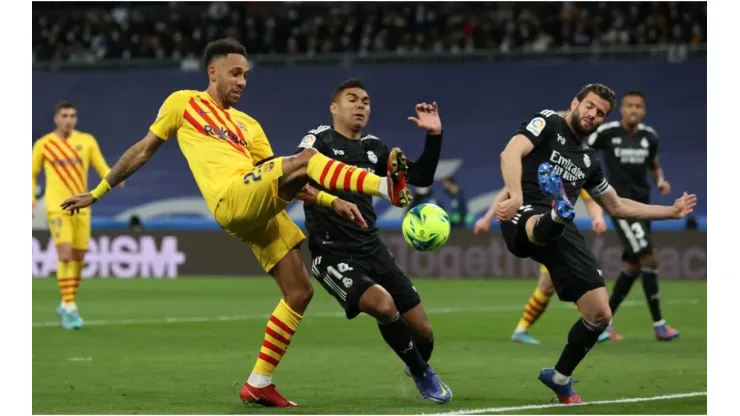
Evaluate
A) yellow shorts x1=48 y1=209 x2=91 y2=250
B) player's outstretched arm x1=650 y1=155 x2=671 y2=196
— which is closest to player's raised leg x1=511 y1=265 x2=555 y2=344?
player's outstretched arm x1=650 y1=155 x2=671 y2=196

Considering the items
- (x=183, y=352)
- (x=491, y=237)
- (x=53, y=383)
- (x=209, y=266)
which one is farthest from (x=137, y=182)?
(x=53, y=383)

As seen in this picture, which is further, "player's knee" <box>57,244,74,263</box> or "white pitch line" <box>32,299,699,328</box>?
"white pitch line" <box>32,299,699,328</box>

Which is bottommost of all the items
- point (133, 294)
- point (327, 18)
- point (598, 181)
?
point (133, 294)

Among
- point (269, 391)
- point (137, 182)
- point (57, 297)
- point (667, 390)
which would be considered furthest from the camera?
point (137, 182)

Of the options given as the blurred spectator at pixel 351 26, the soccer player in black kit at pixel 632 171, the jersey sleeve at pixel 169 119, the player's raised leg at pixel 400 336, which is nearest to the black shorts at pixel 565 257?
the player's raised leg at pixel 400 336

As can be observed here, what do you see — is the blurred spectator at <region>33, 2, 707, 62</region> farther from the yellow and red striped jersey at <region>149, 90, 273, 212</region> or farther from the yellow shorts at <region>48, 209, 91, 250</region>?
the yellow and red striped jersey at <region>149, 90, 273, 212</region>

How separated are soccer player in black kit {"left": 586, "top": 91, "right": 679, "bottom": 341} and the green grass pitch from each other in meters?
0.60

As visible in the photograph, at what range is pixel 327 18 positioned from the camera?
106 ft

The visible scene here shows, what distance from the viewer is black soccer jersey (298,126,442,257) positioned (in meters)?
8.75

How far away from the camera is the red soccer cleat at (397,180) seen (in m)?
7.14

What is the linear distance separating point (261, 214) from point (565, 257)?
2.12 meters

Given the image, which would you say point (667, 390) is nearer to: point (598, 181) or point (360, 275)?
point (598, 181)

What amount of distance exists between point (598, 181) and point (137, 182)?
942 inches

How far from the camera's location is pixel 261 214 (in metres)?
8.00
